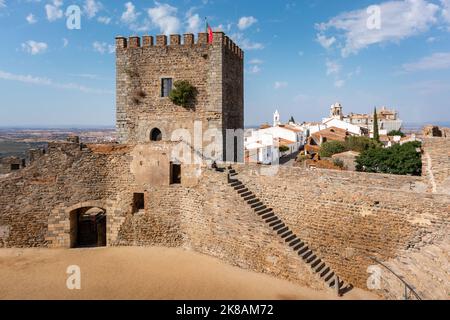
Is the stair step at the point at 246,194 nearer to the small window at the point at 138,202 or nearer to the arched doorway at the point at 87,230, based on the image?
the small window at the point at 138,202

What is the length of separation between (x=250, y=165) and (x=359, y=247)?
14.5 feet

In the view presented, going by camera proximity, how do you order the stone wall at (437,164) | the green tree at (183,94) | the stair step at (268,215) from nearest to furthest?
the stone wall at (437,164)
the stair step at (268,215)
the green tree at (183,94)

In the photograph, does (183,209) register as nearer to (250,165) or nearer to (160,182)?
(160,182)

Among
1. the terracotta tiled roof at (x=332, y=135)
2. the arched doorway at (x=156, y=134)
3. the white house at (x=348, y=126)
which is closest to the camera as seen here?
the arched doorway at (x=156, y=134)

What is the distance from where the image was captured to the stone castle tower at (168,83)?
14.8 metres

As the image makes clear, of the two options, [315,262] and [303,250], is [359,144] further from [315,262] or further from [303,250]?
[315,262]

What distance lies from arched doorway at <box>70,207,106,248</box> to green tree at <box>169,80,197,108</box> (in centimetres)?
560

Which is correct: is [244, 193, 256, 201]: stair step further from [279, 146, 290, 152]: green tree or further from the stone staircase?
[279, 146, 290, 152]: green tree

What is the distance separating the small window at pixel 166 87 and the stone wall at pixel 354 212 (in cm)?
558

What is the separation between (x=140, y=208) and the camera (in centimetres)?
1370

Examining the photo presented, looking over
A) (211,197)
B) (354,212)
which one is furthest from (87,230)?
(354,212)

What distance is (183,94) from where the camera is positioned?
48.4 ft

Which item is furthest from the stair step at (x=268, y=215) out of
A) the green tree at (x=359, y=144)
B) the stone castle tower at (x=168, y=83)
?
the green tree at (x=359, y=144)
